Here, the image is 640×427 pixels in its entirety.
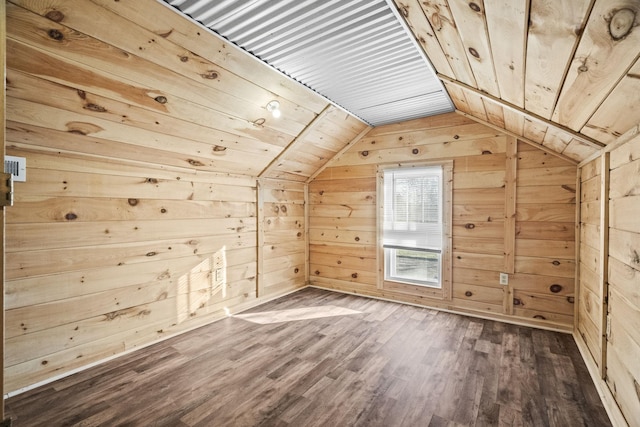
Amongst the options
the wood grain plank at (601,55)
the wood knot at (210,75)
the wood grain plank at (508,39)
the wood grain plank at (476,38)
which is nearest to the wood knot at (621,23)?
the wood grain plank at (601,55)

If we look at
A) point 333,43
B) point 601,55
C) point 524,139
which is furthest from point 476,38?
point 524,139

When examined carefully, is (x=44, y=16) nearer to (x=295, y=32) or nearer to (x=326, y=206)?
(x=295, y=32)

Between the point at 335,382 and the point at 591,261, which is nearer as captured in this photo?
the point at 335,382

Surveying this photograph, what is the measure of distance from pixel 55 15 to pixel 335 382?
8.85 ft

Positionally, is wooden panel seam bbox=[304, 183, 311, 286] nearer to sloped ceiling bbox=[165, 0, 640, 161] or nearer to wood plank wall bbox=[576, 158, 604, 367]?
sloped ceiling bbox=[165, 0, 640, 161]

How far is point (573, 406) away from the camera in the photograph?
1873 mm

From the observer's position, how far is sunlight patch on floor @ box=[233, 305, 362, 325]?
11.0ft

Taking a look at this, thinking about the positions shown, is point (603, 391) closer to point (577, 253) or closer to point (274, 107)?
point (577, 253)

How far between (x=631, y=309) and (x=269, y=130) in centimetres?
298

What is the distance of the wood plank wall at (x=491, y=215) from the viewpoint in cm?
298

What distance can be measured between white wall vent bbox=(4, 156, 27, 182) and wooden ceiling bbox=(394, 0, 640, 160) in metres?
2.57

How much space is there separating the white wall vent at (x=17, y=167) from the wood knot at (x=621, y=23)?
309cm

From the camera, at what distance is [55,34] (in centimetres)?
153

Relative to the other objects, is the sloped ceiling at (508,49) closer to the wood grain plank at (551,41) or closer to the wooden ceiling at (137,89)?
the wood grain plank at (551,41)
